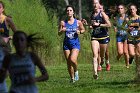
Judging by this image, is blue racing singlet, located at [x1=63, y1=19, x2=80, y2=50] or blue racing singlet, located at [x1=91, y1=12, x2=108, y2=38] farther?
blue racing singlet, located at [x1=91, y1=12, x2=108, y2=38]

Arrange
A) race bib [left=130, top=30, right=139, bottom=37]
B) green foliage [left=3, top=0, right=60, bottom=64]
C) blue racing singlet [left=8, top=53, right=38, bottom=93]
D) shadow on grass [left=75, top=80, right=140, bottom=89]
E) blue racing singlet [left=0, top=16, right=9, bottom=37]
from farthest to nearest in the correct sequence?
green foliage [left=3, top=0, right=60, bottom=64] < shadow on grass [left=75, top=80, right=140, bottom=89] < race bib [left=130, top=30, right=139, bottom=37] < blue racing singlet [left=0, top=16, right=9, bottom=37] < blue racing singlet [left=8, top=53, right=38, bottom=93]

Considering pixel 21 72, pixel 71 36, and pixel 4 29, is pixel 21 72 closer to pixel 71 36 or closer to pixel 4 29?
pixel 4 29

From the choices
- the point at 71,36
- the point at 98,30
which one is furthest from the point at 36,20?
the point at 71,36

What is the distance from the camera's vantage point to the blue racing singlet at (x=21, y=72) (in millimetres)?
5840

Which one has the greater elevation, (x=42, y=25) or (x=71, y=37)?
(x=71, y=37)

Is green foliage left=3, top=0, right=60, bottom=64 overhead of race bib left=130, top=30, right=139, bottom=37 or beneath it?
beneath

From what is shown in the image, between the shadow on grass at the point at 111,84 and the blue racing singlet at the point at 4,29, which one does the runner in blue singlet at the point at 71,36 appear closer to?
the shadow on grass at the point at 111,84

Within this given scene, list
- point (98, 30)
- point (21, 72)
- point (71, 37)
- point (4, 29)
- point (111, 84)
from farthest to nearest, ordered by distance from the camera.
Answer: point (98, 30), point (71, 37), point (111, 84), point (4, 29), point (21, 72)

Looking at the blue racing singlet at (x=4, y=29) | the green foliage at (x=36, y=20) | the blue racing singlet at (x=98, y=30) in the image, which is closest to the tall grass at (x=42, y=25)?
the green foliage at (x=36, y=20)

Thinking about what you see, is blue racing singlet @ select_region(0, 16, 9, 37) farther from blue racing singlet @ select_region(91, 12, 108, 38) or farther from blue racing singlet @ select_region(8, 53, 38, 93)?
blue racing singlet @ select_region(8, 53, 38, 93)

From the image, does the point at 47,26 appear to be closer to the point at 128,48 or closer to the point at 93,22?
the point at 128,48

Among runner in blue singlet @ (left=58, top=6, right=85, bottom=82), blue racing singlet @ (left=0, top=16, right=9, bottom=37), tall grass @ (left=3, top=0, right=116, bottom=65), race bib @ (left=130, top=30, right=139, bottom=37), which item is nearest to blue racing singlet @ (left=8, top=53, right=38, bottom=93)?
blue racing singlet @ (left=0, top=16, right=9, bottom=37)

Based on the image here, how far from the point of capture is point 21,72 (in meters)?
5.90

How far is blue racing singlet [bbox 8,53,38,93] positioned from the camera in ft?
19.2
